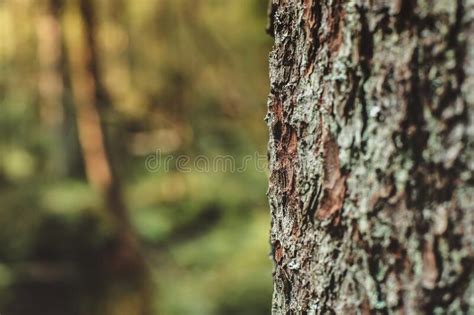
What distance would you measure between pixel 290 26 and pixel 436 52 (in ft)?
0.92

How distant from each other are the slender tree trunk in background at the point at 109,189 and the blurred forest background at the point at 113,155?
0.01m

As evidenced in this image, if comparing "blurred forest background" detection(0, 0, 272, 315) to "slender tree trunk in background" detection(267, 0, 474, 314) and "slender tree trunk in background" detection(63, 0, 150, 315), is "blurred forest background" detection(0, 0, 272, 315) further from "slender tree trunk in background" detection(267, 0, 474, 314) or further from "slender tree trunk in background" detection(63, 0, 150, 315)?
"slender tree trunk in background" detection(267, 0, 474, 314)

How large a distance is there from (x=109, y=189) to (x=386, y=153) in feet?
13.6

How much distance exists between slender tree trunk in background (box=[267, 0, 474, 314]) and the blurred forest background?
3.57 m

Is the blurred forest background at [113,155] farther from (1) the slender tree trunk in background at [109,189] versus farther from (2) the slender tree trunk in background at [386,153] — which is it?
(2) the slender tree trunk in background at [386,153]

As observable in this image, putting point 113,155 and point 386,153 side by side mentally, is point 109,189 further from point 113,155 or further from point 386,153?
point 386,153

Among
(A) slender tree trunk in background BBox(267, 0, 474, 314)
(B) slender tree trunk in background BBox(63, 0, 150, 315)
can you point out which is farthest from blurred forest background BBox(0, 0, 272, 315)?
(A) slender tree trunk in background BBox(267, 0, 474, 314)

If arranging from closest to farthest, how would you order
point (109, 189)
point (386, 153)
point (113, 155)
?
point (386, 153), point (109, 189), point (113, 155)

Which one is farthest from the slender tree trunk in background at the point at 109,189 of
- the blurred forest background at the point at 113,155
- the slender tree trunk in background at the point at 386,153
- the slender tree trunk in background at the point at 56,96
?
the slender tree trunk in background at the point at 386,153

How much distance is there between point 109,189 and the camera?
15.3ft

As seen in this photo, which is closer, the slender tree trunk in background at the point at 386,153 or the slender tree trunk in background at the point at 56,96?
the slender tree trunk in background at the point at 386,153

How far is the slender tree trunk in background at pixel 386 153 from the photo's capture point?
682 mm

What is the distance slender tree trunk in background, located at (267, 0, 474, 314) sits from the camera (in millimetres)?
682

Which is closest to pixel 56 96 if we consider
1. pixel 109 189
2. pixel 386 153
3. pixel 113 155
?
pixel 113 155
